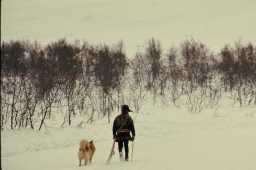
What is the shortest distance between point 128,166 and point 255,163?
9.06 feet

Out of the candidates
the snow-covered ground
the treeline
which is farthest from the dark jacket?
the treeline

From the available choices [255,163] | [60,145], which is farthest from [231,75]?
[255,163]

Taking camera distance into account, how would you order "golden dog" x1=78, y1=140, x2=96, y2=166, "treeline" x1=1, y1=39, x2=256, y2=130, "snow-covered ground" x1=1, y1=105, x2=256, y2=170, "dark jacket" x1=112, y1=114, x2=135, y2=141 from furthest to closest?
"treeline" x1=1, y1=39, x2=256, y2=130, "dark jacket" x1=112, y1=114, x2=135, y2=141, "golden dog" x1=78, y1=140, x2=96, y2=166, "snow-covered ground" x1=1, y1=105, x2=256, y2=170

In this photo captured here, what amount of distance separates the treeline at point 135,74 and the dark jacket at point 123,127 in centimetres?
2194

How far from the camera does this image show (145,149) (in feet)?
48.8

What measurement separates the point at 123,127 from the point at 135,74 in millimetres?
35652

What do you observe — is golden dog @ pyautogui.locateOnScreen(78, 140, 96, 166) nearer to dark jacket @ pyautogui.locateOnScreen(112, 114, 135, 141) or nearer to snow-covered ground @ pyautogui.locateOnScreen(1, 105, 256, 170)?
snow-covered ground @ pyautogui.locateOnScreen(1, 105, 256, 170)

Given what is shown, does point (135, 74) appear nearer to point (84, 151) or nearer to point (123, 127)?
point (123, 127)

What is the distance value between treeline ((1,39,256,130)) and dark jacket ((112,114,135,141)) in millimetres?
21942

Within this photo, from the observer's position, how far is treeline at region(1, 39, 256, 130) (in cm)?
3719

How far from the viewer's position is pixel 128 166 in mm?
10273

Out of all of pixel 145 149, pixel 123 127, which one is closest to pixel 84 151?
pixel 123 127

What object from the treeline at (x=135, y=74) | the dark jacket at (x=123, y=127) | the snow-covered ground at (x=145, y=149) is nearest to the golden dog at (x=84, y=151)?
the snow-covered ground at (x=145, y=149)

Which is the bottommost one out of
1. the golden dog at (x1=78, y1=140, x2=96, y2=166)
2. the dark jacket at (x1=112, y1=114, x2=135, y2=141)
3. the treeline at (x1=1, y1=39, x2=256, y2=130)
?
the golden dog at (x1=78, y1=140, x2=96, y2=166)
